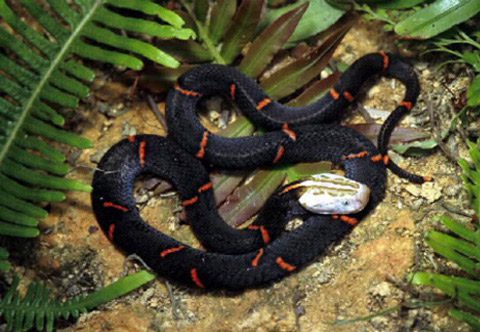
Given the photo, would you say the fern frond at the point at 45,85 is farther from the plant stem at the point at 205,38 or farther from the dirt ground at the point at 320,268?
the plant stem at the point at 205,38

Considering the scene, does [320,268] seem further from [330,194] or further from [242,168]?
[242,168]

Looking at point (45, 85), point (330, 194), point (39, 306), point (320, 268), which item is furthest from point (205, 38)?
point (39, 306)

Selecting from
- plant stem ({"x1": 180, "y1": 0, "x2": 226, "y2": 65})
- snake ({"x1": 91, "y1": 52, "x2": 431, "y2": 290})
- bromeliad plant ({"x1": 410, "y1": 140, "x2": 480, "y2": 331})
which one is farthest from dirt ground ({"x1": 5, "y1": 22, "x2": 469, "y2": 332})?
plant stem ({"x1": 180, "y1": 0, "x2": 226, "y2": 65})

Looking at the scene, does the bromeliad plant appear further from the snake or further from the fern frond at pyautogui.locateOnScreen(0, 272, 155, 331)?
the fern frond at pyautogui.locateOnScreen(0, 272, 155, 331)

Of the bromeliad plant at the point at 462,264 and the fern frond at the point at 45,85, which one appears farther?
the fern frond at the point at 45,85

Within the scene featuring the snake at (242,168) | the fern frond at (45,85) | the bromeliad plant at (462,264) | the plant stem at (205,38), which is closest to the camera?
the bromeliad plant at (462,264)

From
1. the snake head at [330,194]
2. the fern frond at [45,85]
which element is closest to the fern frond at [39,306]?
the fern frond at [45,85]
